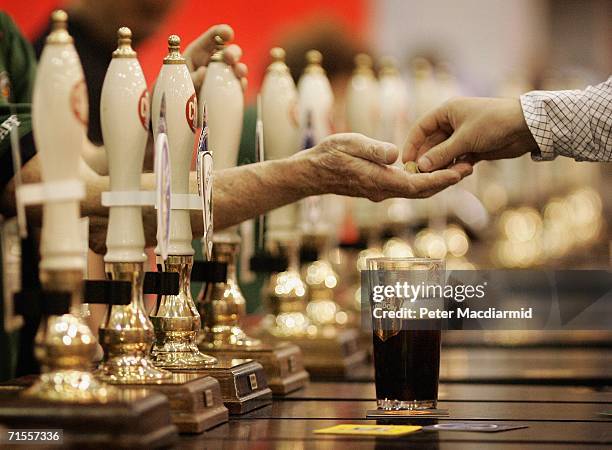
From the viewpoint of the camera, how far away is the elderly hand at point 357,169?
2.00 meters

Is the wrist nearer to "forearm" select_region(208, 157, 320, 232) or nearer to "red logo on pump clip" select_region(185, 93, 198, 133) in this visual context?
"forearm" select_region(208, 157, 320, 232)

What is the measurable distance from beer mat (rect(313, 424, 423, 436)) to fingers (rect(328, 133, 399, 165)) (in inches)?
21.2

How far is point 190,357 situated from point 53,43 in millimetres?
567

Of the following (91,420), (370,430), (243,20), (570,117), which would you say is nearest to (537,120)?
(570,117)

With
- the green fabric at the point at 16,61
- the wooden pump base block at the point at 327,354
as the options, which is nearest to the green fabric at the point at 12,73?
the green fabric at the point at 16,61

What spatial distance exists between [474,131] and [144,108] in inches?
35.1

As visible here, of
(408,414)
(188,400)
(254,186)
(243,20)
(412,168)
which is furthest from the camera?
(243,20)

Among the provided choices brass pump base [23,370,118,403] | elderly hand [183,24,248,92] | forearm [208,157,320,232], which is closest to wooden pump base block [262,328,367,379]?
forearm [208,157,320,232]

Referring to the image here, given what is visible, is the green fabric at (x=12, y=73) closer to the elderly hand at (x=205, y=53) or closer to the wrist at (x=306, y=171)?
the elderly hand at (x=205, y=53)

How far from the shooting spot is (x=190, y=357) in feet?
5.78

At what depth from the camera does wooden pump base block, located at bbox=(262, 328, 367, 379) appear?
247 centimetres

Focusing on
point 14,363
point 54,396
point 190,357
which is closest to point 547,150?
point 190,357

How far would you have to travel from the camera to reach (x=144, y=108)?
1560mm

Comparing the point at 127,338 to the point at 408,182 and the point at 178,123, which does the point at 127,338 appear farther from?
the point at 408,182
